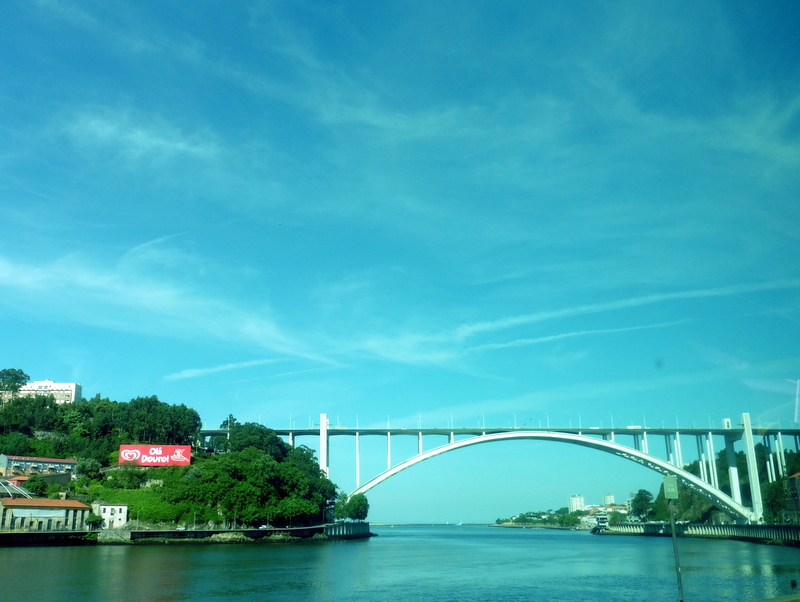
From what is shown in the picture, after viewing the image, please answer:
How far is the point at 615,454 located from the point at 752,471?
39.7 ft

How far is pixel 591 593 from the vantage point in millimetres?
24609

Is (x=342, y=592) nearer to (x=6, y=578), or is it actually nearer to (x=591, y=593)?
(x=591, y=593)

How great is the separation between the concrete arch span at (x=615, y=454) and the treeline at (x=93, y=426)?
20.0 meters

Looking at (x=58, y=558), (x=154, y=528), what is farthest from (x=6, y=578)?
(x=154, y=528)

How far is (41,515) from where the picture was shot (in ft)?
161

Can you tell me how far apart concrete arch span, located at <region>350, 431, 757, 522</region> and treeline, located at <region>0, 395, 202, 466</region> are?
20.0 meters

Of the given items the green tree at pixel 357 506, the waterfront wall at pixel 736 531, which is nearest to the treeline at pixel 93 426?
the green tree at pixel 357 506

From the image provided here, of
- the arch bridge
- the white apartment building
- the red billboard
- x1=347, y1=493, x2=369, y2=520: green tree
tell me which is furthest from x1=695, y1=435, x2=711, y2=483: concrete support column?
the white apartment building

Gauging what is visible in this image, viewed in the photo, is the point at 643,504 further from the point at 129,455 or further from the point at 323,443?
the point at 129,455

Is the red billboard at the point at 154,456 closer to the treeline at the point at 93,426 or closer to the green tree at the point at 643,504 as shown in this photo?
Answer: the treeline at the point at 93,426

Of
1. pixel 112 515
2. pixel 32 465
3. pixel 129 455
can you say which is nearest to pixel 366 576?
Answer: pixel 112 515

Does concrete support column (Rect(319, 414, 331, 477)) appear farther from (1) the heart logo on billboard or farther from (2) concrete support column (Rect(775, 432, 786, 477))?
(2) concrete support column (Rect(775, 432, 786, 477))

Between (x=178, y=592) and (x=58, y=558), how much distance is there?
17.2 m

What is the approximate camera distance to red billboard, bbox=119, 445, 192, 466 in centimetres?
6072
